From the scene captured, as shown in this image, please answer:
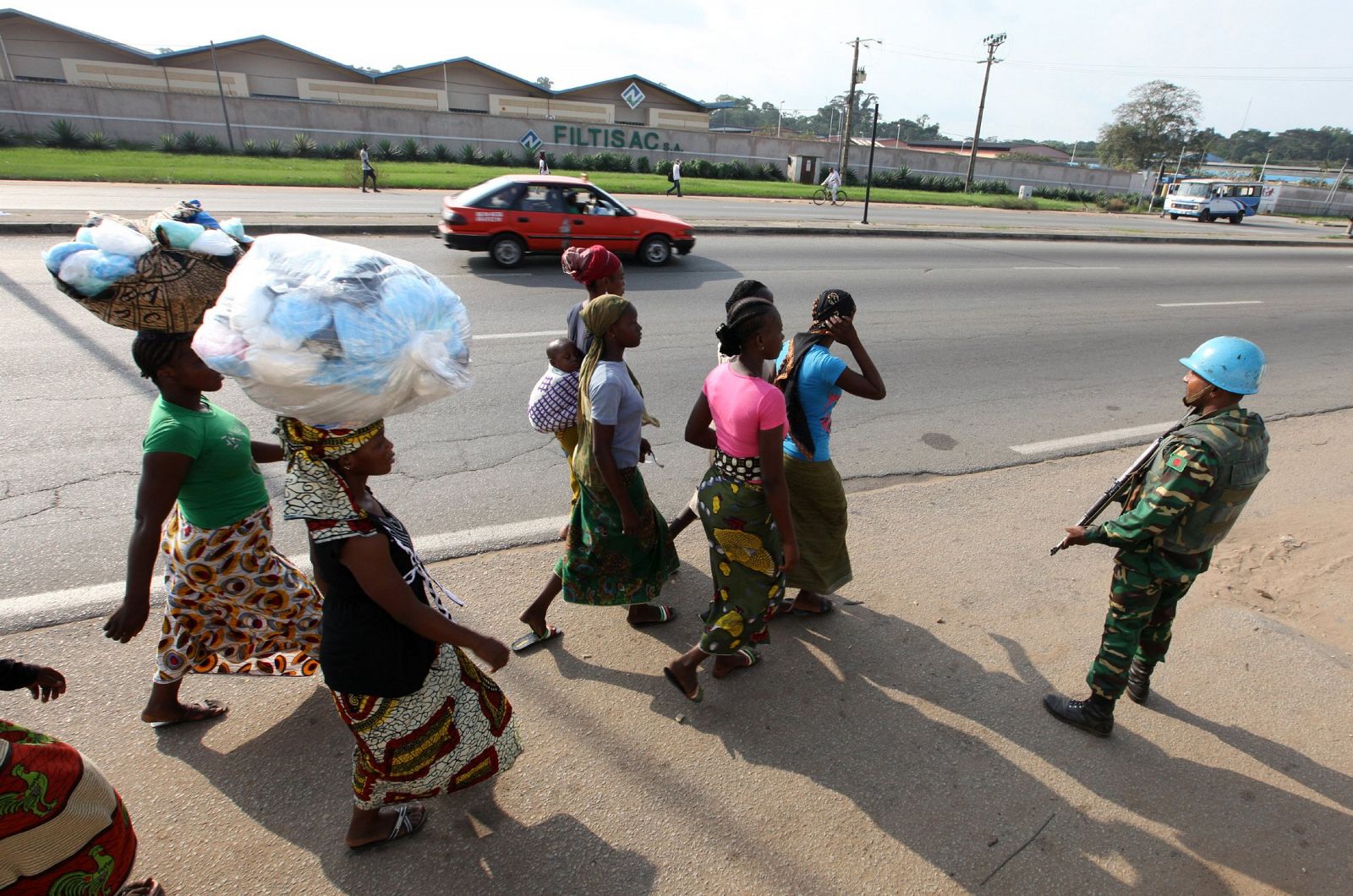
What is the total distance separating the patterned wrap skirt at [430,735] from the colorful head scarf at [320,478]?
1.90 feet

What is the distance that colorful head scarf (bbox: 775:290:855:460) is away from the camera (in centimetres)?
308

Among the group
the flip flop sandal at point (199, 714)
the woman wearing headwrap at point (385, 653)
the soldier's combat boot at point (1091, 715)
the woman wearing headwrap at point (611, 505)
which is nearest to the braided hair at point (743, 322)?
the woman wearing headwrap at point (611, 505)

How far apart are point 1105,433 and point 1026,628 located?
3.41m

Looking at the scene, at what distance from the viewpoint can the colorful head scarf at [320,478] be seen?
5.65 ft

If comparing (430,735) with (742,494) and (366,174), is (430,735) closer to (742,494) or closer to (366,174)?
(742,494)

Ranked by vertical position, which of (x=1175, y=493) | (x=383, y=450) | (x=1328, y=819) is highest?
(x=383, y=450)

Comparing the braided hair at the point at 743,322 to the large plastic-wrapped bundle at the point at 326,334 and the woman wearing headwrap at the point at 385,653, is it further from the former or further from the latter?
the woman wearing headwrap at the point at 385,653

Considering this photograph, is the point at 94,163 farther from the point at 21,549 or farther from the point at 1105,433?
the point at 1105,433

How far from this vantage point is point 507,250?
11.2 metres

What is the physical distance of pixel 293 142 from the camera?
31.2m

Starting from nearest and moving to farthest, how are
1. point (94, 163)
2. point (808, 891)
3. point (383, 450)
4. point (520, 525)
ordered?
point (383, 450) → point (808, 891) → point (520, 525) → point (94, 163)

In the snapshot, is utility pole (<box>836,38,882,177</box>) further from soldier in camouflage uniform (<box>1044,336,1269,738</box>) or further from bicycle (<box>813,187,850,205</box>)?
soldier in camouflage uniform (<box>1044,336,1269,738</box>)

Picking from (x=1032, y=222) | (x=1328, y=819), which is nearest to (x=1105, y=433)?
(x=1328, y=819)

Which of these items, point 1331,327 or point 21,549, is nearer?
point 21,549
